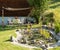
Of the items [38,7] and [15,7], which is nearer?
[38,7]

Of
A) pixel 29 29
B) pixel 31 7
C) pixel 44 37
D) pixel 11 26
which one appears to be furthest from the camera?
pixel 31 7

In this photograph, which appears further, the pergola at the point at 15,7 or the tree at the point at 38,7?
the pergola at the point at 15,7

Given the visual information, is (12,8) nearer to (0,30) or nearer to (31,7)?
(31,7)

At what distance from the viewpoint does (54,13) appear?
2292 centimetres

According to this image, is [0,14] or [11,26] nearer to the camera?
[11,26]

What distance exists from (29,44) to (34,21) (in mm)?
7856

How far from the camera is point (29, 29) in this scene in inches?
748

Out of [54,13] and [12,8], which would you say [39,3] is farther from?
[12,8]

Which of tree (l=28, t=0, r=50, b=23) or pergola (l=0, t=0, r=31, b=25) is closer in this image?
tree (l=28, t=0, r=50, b=23)

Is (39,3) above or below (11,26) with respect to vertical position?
above

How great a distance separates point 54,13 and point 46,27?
9.90 feet

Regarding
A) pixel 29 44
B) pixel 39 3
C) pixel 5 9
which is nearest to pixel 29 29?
pixel 29 44

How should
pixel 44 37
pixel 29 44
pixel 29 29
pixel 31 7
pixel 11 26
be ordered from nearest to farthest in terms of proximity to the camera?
pixel 29 44 < pixel 44 37 < pixel 29 29 < pixel 11 26 < pixel 31 7

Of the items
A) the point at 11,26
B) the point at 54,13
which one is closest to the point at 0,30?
the point at 11,26
